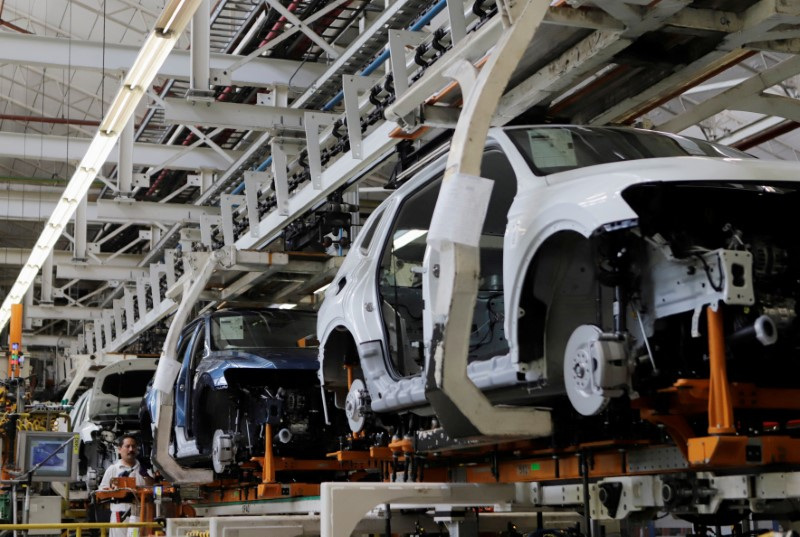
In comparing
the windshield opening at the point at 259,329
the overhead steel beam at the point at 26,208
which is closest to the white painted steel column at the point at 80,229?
the overhead steel beam at the point at 26,208

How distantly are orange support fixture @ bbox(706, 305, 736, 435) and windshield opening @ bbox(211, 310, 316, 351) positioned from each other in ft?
18.7

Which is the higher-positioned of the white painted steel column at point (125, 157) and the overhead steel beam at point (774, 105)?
the white painted steel column at point (125, 157)

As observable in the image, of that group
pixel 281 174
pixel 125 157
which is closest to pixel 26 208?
pixel 125 157

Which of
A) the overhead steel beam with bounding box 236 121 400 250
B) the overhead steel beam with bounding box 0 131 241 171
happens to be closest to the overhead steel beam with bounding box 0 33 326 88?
the overhead steel beam with bounding box 236 121 400 250

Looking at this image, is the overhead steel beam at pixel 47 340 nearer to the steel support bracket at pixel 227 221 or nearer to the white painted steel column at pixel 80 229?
the white painted steel column at pixel 80 229

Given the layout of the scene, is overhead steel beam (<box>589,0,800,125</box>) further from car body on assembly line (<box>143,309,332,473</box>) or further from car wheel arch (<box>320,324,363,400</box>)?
car body on assembly line (<box>143,309,332,473</box>)

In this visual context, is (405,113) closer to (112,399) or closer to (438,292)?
(438,292)

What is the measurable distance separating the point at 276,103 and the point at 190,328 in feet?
9.56

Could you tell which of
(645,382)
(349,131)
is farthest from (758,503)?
(349,131)

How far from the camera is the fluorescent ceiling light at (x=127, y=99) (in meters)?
7.25

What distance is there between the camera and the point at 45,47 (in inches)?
423

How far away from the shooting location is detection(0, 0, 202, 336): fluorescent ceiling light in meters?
7.25

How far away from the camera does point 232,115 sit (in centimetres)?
1077

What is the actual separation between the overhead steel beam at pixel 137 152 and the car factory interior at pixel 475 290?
190 cm
